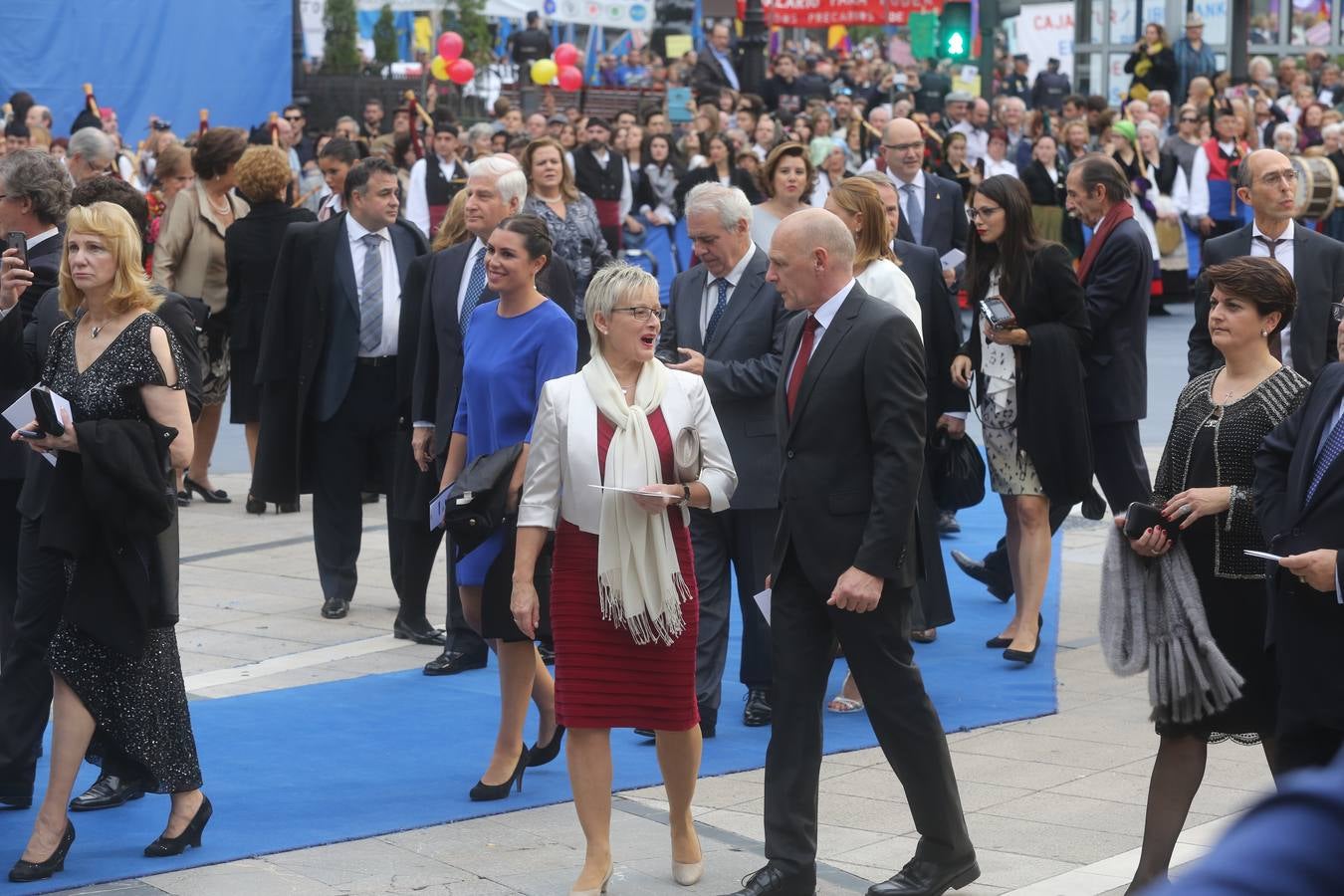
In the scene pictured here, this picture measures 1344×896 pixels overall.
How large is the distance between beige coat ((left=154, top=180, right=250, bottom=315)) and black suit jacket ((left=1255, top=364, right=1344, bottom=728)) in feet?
26.3

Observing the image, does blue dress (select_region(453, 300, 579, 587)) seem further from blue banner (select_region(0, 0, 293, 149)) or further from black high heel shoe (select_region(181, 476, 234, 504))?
blue banner (select_region(0, 0, 293, 149))

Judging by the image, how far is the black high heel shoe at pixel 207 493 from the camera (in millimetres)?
11875

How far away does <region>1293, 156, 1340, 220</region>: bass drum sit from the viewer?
27.2 ft

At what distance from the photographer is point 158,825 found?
5902 mm

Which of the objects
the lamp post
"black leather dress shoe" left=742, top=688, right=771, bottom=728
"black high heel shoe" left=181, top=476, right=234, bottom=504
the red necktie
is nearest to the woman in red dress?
the red necktie

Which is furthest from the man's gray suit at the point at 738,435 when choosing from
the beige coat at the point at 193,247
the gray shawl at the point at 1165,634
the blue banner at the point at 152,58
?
the blue banner at the point at 152,58

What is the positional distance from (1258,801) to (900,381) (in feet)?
13.0

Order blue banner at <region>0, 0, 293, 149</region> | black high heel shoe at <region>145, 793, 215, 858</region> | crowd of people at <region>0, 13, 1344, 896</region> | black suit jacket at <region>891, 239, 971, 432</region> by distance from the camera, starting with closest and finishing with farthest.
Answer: crowd of people at <region>0, 13, 1344, 896</region>
black high heel shoe at <region>145, 793, 215, 858</region>
black suit jacket at <region>891, 239, 971, 432</region>
blue banner at <region>0, 0, 293, 149</region>

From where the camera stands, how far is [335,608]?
898cm

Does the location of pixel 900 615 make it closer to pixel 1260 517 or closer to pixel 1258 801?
pixel 1260 517

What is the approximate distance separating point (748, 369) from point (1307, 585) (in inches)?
107

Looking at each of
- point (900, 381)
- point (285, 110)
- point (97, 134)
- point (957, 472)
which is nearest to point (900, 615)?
point (900, 381)

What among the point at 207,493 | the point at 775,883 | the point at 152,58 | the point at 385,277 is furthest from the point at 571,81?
the point at 775,883

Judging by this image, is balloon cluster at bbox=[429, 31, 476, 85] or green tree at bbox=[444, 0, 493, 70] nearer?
balloon cluster at bbox=[429, 31, 476, 85]
